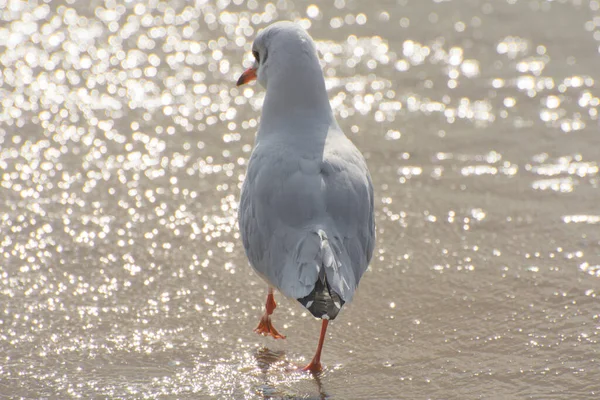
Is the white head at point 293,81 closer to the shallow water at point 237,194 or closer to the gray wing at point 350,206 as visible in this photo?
the gray wing at point 350,206

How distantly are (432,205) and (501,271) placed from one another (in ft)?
2.62

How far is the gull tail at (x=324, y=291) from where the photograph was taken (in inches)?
132

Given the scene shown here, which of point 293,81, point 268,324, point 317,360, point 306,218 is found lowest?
point 317,360

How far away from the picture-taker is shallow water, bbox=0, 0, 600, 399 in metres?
3.91

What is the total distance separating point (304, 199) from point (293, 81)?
0.86 metres

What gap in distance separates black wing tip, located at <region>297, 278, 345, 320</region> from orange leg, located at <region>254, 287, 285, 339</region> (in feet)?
2.29

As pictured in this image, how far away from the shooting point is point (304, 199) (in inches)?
146

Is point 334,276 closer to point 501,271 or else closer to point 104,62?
point 501,271

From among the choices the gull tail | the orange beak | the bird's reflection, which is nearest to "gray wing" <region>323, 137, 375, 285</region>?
the gull tail

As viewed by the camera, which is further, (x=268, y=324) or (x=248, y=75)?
(x=248, y=75)

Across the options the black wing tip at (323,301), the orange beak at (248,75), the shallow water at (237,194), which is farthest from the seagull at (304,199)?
the shallow water at (237,194)

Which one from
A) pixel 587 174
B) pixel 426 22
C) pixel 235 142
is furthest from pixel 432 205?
pixel 426 22

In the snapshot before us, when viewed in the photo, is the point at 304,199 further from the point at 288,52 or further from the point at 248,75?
the point at 248,75

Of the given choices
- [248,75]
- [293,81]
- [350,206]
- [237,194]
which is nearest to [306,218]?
[350,206]
